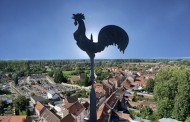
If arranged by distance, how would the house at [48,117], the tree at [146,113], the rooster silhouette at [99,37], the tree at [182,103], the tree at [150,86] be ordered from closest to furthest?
1. the rooster silhouette at [99,37]
2. the tree at [182,103]
3. the house at [48,117]
4. the tree at [146,113]
5. the tree at [150,86]

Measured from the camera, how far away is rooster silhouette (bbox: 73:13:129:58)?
287 inches

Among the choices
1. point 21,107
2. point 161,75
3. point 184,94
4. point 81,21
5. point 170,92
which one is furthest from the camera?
point 21,107

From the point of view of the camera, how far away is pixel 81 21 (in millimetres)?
7305

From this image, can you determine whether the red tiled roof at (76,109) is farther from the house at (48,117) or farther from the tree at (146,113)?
the tree at (146,113)

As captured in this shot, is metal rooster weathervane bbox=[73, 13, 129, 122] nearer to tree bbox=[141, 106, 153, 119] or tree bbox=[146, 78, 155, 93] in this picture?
tree bbox=[141, 106, 153, 119]

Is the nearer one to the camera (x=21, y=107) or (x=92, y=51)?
(x=92, y=51)

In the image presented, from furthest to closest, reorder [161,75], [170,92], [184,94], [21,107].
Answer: [21,107] < [161,75] < [170,92] < [184,94]

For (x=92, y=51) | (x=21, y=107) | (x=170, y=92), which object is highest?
(x=92, y=51)

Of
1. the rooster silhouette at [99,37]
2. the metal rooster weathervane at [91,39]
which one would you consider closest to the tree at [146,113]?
the metal rooster weathervane at [91,39]

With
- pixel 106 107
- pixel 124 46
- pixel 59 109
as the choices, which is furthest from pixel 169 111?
pixel 124 46

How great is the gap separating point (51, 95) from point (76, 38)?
48.0 m

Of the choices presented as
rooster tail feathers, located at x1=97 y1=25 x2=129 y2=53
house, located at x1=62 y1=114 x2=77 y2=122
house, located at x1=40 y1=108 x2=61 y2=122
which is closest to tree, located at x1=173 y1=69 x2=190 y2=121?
house, located at x1=62 y1=114 x2=77 y2=122

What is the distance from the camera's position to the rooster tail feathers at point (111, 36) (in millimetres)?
7340

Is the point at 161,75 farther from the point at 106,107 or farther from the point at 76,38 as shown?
the point at 76,38
